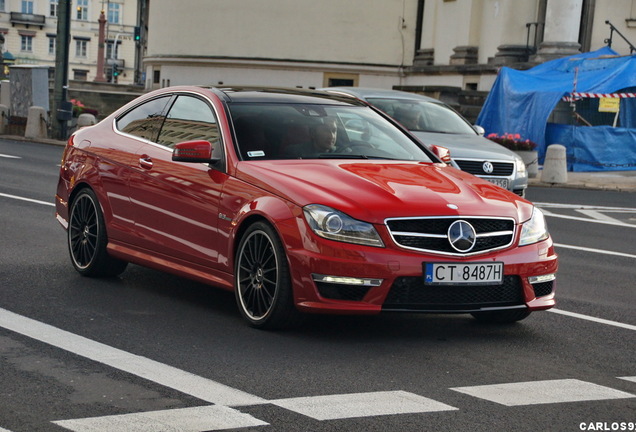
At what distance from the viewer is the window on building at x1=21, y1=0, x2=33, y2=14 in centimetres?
12381

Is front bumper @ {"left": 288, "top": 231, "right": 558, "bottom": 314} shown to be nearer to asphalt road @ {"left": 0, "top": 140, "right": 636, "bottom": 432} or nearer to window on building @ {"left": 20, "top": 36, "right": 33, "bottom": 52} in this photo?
asphalt road @ {"left": 0, "top": 140, "right": 636, "bottom": 432}

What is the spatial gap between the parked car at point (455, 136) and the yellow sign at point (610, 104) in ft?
32.2

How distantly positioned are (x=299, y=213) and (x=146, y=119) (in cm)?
248

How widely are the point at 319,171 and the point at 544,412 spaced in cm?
255

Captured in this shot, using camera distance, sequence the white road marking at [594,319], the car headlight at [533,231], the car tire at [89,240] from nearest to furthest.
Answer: the car headlight at [533,231], the white road marking at [594,319], the car tire at [89,240]

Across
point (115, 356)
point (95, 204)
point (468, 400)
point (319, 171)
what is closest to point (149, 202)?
point (95, 204)

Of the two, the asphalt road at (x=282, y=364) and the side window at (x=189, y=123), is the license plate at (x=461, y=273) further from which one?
the side window at (x=189, y=123)

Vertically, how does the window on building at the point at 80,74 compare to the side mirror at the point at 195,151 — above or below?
below

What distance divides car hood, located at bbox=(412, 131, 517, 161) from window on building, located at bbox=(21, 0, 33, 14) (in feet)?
370

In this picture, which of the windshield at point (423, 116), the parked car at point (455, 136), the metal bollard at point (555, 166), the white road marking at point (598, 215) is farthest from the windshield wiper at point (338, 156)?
the metal bollard at point (555, 166)

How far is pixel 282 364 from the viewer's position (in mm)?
6508

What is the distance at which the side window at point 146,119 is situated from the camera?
8.98 meters

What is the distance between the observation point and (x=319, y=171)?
7629 mm

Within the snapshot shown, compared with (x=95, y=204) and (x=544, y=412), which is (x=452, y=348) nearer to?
(x=544, y=412)
